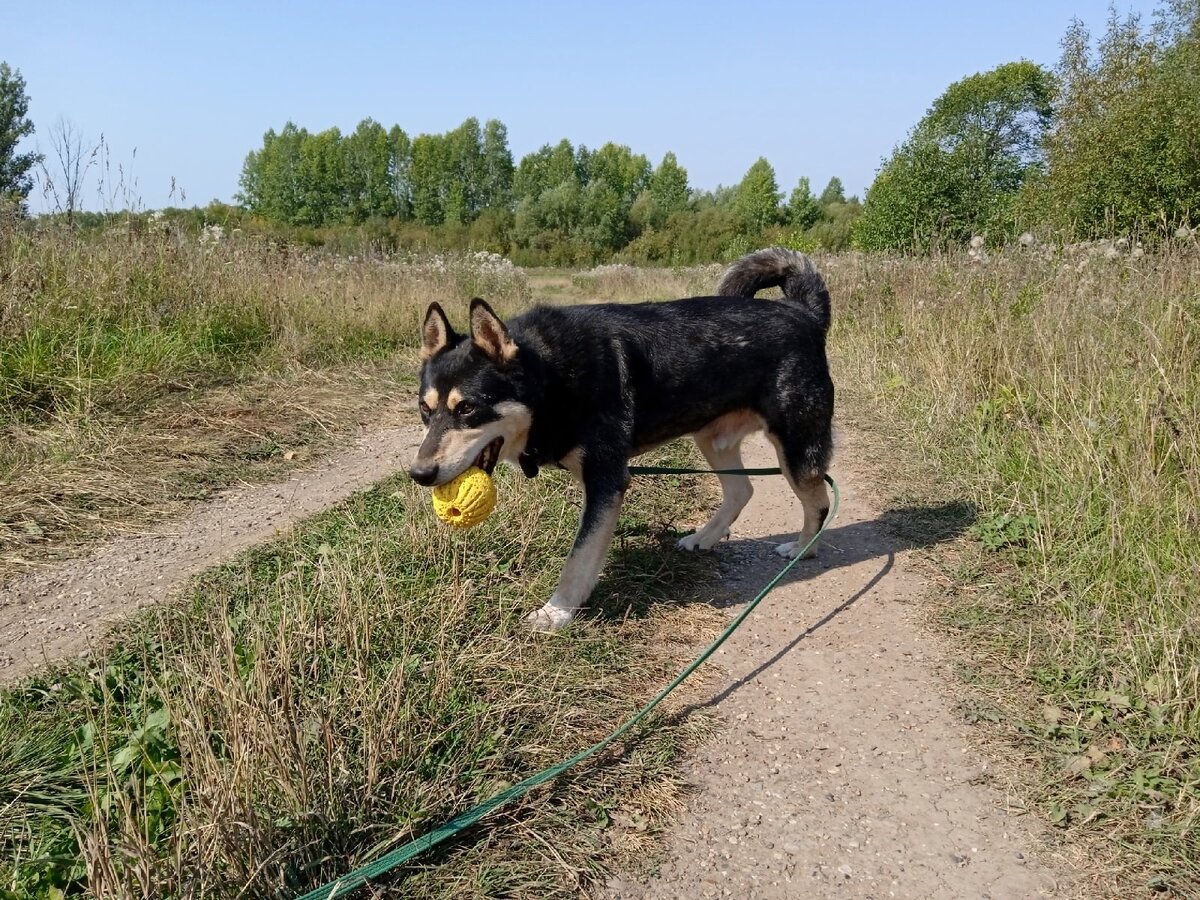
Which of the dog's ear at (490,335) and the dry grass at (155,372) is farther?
the dry grass at (155,372)

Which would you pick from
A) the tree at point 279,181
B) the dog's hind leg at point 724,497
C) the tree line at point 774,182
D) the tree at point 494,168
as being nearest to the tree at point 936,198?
the tree line at point 774,182

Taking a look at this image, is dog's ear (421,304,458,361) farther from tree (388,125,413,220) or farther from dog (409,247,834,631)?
tree (388,125,413,220)

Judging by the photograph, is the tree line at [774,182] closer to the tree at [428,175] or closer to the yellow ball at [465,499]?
the tree at [428,175]

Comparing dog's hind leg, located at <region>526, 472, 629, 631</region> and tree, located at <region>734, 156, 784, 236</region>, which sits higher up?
tree, located at <region>734, 156, 784, 236</region>

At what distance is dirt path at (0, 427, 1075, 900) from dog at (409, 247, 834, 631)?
0.72 meters

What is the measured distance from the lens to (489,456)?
146 inches

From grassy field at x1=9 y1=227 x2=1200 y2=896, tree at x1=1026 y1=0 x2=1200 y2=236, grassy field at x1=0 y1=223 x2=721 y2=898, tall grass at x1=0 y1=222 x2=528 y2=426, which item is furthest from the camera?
tree at x1=1026 y1=0 x2=1200 y2=236

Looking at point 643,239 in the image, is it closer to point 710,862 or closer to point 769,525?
point 769,525

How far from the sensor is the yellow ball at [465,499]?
3.47 meters

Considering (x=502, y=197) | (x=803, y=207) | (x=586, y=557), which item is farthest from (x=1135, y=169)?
(x=502, y=197)

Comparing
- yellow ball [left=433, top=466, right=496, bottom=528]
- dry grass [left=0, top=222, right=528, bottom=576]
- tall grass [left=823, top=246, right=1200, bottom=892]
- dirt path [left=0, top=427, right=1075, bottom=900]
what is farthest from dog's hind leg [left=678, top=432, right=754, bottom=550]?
dry grass [left=0, top=222, right=528, bottom=576]

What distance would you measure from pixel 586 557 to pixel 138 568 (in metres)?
2.45

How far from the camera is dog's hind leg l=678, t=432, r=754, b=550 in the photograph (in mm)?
4969

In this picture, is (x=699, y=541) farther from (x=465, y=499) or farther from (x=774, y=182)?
(x=774, y=182)
